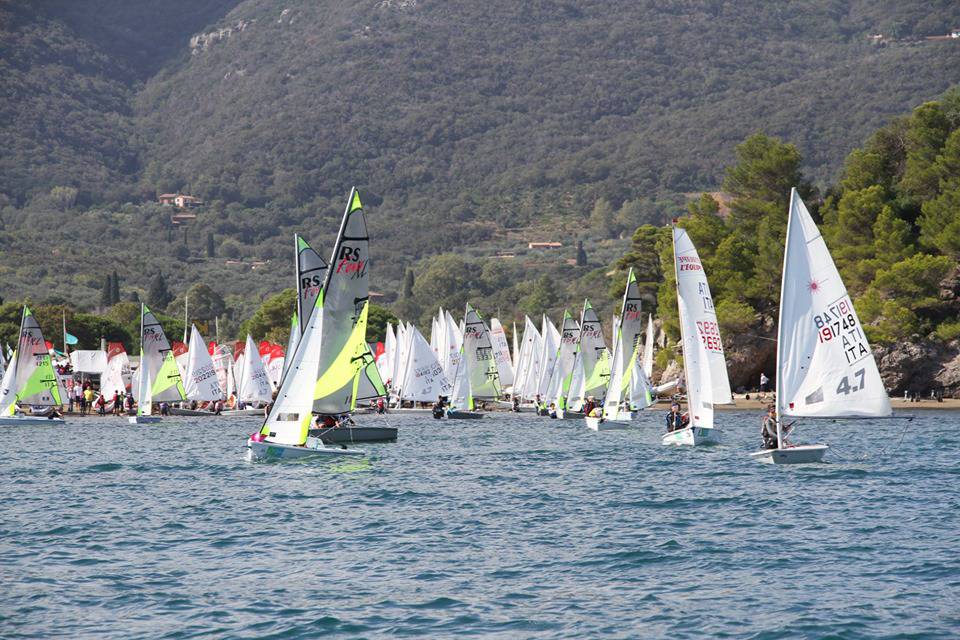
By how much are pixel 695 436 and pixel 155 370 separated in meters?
38.2

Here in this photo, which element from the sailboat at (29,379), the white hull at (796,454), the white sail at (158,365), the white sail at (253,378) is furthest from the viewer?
the white sail at (253,378)

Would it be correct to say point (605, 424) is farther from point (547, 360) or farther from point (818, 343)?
point (547, 360)

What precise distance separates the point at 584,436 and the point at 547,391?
25.2m

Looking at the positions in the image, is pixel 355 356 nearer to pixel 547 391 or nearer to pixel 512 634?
pixel 512 634

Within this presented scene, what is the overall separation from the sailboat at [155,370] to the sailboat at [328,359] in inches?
1276

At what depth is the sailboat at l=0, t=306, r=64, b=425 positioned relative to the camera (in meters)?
63.5

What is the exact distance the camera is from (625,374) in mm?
59125

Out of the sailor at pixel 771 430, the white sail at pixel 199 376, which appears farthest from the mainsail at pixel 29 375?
the sailor at pixel 771 430

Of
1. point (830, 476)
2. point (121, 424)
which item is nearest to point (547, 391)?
point (121, 424)

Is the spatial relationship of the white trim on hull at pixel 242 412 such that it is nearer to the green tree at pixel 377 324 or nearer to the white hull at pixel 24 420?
the white hull at pixel 24 420

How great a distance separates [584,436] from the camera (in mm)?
50531

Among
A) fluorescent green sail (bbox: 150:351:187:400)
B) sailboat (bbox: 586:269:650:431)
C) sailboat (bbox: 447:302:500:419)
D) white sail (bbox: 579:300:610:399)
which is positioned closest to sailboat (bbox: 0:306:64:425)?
fluorescent green sail (bbox: 150:351:187:400)

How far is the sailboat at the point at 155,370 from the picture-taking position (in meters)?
70.2

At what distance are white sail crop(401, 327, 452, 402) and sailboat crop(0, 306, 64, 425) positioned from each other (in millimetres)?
17858
